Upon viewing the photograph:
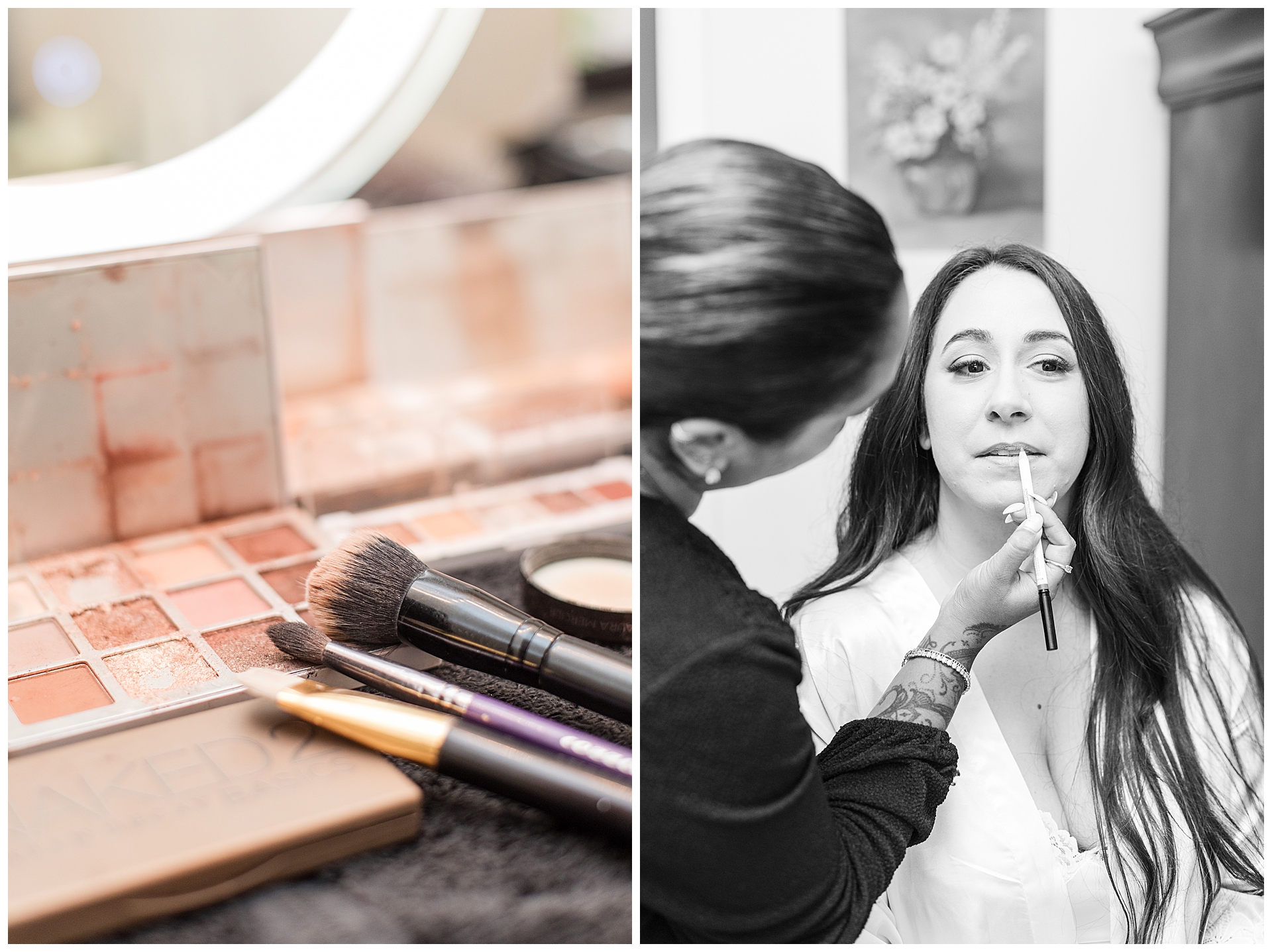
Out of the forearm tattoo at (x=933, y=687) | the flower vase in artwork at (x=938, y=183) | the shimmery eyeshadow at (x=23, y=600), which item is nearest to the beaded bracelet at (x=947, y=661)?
the forearm tattoo at (x=933, y=687)

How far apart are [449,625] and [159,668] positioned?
0.15 m

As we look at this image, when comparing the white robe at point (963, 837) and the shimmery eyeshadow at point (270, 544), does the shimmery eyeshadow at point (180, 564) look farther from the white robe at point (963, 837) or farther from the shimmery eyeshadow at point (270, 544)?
the white robe at point (963, 837)

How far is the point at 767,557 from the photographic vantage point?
0.55 metres

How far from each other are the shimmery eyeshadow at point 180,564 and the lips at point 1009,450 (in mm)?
430

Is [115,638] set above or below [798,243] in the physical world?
below

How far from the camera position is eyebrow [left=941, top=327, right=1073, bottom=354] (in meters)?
0.52

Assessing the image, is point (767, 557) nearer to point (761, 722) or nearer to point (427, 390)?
point (761, 722)

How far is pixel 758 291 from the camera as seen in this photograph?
1.54 feet

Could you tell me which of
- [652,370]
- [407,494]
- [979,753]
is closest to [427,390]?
[407,494]

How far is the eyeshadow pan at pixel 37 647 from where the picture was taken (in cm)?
54

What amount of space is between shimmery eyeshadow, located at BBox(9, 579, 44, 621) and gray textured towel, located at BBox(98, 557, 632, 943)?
21 centimetres

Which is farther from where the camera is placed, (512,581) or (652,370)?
(512,581)

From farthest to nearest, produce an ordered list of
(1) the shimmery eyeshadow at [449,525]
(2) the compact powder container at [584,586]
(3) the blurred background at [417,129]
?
(3) the blurred background at [417,129], (1) the shimmery eyeshadow at [449,525], (2) the compact powder container at [584,586]

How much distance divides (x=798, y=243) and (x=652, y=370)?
0.29ft
